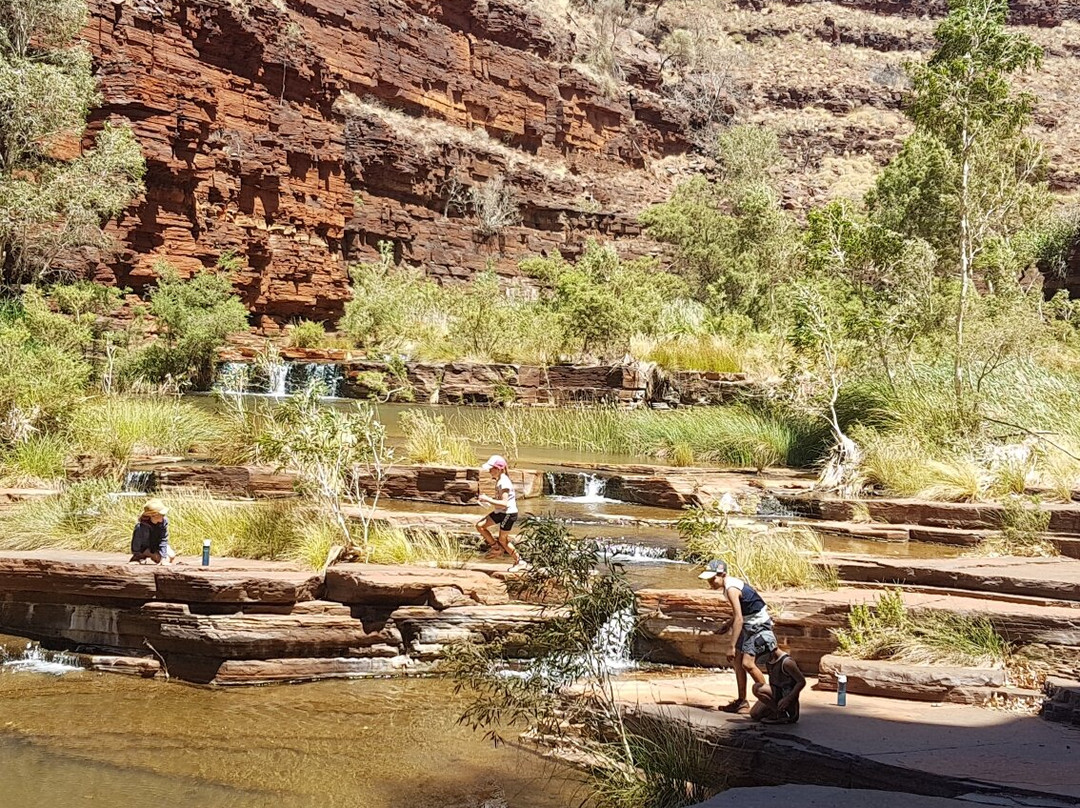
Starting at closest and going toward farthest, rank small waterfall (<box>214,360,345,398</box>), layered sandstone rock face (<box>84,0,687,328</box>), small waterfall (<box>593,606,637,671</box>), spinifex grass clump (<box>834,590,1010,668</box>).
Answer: spinifex grass clump (<box>834,590,1010,668</box>)
small waterfall (<box>593,606,637,671</box>)
small waterfall (<box>214,360,345,398</box>)
layered sandstone rock face (<box>84,0,687,328</box>)

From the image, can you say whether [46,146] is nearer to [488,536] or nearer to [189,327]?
[189,327]

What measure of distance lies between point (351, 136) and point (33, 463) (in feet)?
96.7

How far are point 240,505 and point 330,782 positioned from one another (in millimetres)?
4573

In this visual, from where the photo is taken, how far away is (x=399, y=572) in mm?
8039

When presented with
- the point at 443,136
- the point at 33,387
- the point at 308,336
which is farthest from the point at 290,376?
the point at 443,136

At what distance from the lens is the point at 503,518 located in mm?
9188

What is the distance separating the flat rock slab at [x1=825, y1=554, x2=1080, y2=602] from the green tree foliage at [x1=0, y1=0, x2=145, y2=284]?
18.2 m

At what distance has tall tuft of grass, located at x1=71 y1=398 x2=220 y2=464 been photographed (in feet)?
43.4

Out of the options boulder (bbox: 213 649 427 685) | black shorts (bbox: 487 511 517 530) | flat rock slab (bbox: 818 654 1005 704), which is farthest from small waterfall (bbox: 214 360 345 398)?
flat rock slab (bbox: 818 654 1005 704)

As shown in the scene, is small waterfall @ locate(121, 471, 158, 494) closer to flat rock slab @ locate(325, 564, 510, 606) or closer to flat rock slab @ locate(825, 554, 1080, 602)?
flat rock slab @ locate(325, 564, 510, 606)

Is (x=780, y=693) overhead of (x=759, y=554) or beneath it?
beneath

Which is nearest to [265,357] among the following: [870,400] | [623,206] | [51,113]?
[51,113]

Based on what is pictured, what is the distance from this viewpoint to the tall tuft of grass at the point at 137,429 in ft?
43.4

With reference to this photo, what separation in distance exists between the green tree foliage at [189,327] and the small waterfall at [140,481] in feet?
36.2
